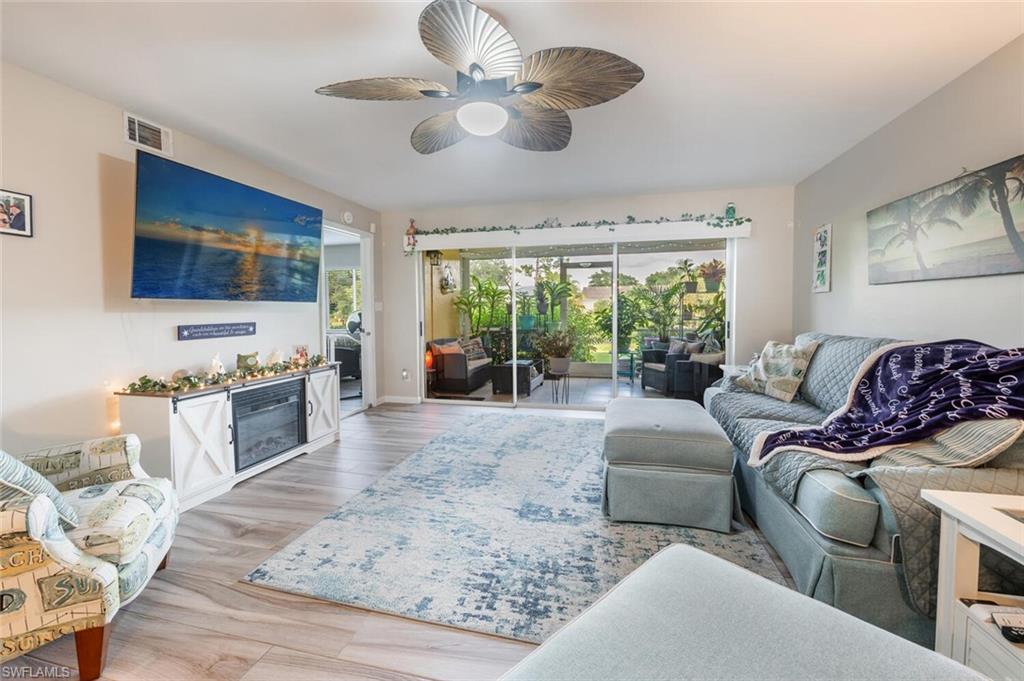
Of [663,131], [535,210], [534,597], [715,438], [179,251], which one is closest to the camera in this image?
[534,597]

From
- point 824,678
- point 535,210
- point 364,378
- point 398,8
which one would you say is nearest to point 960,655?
point 824,678

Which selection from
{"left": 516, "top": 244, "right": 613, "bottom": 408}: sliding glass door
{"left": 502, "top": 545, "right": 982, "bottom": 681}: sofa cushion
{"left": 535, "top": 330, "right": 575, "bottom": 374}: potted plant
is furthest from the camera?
{"left": 535, "top": 330, "right": 575, "bottom": 374}: potted plant

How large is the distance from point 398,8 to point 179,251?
206 cm

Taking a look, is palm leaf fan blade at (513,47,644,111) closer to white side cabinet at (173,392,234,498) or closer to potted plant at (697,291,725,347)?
white side cabinet at (173,392,234,498)

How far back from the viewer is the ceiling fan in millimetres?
1482

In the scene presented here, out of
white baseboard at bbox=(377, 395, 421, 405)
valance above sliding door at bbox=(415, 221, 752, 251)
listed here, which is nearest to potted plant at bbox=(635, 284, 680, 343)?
valance above sliding door at bbox=(415, 221, 752, 251)

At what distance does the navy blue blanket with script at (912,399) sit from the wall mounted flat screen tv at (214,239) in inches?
140

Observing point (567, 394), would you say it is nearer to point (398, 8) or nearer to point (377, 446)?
point (377, 446)

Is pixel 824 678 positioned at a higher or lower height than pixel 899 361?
lower

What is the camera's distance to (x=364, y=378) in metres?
5.23

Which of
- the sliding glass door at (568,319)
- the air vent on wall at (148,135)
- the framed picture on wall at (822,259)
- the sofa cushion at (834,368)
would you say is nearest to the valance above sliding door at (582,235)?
the sliding glass door at (568,319)

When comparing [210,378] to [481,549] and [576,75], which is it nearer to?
[481,549]

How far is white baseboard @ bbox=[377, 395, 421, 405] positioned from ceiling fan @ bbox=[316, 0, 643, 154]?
376 centimetres

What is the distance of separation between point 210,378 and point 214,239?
3.18ft
